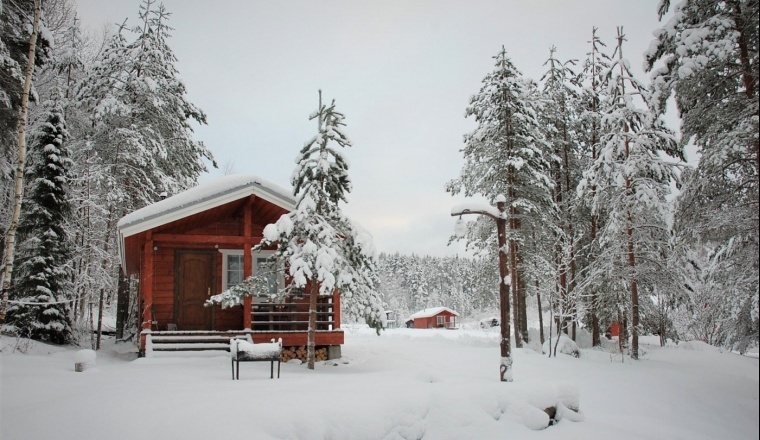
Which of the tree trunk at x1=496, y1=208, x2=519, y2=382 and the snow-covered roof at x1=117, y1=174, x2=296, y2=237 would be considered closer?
the tree trunk at x1=496, y1=208, x2=519, y2=382

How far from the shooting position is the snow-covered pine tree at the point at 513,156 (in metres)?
18.9

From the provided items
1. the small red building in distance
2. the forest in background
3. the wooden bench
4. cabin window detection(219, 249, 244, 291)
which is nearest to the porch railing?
cabin window detection(219, 249, 244, 291)

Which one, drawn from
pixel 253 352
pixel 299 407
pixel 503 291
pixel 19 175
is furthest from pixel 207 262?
pixel 299 407

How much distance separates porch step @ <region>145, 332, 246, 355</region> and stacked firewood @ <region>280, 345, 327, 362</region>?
155 centimetres

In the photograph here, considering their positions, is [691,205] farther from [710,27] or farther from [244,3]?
[244,3]

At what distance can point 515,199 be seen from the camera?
19234mm

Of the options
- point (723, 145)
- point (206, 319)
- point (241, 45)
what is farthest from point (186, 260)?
point (723, 145)

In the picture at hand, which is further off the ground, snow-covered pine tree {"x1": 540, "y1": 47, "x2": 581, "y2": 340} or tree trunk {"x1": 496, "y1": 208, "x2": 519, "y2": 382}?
snow-covered pine tree {"x1": 540, "y1": 47, "x2": 581, "y2": 340}

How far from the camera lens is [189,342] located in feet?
43.8

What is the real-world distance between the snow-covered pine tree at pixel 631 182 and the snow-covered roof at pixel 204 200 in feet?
33.8

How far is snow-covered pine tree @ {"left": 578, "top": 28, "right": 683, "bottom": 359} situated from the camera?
596 inches

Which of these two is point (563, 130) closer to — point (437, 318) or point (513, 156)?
point (513, 156)

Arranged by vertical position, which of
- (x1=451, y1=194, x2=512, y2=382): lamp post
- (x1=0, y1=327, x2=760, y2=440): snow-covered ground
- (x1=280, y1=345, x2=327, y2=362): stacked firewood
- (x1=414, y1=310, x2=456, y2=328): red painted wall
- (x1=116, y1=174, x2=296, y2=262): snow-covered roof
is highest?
(x1=116, y1=174, x2=296, y2=262): snow-covered roof

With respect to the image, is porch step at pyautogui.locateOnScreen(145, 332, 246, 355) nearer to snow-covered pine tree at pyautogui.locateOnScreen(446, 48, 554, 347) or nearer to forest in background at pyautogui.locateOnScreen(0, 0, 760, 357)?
forest in background at pyautogui.locateOnScreen(0, 0, 760, 357)
